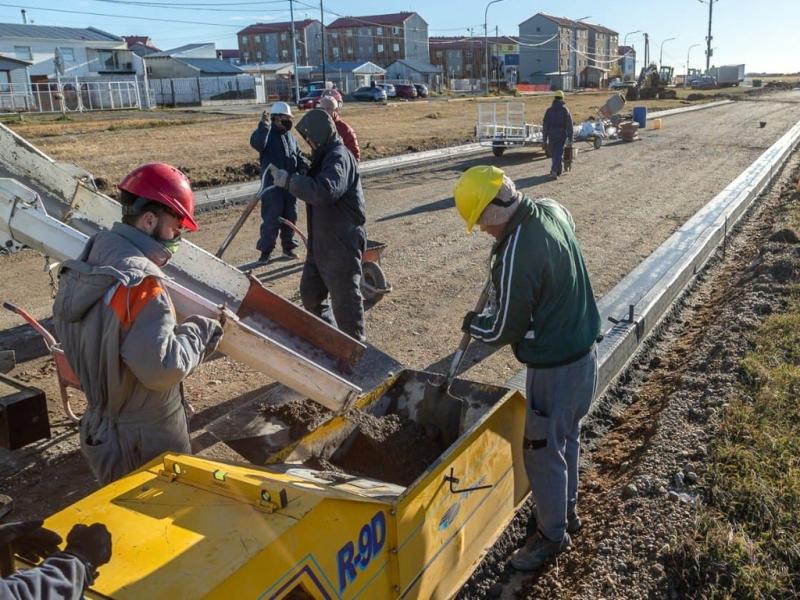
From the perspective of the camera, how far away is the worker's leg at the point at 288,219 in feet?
31.5

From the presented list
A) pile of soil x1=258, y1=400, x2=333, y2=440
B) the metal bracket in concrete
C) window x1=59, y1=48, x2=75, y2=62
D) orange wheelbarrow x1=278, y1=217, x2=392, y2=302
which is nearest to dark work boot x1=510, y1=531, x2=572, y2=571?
pile of soil x1=258, y1=400, x2=333, y2=440

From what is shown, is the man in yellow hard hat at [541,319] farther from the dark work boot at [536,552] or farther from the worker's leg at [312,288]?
the worker's leg at [312,288]

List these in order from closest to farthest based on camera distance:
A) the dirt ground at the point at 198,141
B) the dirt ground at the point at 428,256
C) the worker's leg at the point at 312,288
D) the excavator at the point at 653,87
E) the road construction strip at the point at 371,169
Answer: the dirt ground at the point at 428,256, the worker's leg at the point at 312,288, the road construction strip at the point at 371,169, the dirt ground at the point at 198,141, the excavator at the point at 653,87

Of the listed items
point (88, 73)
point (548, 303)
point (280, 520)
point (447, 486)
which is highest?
point (88, 73)

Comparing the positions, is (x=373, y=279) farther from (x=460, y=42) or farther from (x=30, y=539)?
(x=460, y=42)

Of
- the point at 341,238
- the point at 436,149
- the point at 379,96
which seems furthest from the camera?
the point at 379,96

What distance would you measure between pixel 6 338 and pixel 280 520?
220 inches

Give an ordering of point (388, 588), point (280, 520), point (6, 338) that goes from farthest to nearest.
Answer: point (6, 338), point (388, 588), point (280, 520)

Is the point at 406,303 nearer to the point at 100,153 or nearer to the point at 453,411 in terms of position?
the point at 453,411

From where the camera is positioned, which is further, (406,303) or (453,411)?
(406,303)

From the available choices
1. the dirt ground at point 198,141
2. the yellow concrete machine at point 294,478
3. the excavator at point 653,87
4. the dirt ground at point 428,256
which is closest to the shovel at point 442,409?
the yellow concrete machine at point 294,478

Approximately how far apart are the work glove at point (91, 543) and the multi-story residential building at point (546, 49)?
3784 inches

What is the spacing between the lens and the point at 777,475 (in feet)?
13.8

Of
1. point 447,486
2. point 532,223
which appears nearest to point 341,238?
point 532,223
